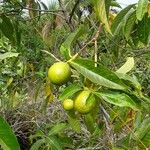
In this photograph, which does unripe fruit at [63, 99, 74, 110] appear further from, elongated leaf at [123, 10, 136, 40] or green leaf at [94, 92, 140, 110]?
elongated leaf at [123, 10, 136, 40]

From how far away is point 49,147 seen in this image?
176cm

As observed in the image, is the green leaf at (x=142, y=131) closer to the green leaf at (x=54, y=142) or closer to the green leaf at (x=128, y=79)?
the green leaf at (x=128, y=79)

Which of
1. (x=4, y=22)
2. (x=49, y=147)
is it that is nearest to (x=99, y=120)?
(x=49, y=147)

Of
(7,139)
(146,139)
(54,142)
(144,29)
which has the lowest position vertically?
(54,142)

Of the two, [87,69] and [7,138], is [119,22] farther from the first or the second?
[7,138]

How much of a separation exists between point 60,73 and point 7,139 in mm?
183

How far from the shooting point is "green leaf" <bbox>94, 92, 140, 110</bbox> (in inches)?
32.3

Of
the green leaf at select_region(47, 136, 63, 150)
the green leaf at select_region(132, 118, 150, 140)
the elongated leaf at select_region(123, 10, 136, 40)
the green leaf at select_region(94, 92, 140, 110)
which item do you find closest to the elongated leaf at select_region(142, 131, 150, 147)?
the green leaf at select_region(132, 118, 150, 140)

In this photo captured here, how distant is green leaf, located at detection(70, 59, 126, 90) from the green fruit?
0.05 m

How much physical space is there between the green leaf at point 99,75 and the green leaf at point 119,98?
4 centimetres

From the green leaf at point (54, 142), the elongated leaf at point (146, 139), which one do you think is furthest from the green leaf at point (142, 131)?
the green leaf at point (54, 142)

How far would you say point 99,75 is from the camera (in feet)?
2.63

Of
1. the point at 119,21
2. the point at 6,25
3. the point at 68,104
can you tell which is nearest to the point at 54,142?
the point at 6,25

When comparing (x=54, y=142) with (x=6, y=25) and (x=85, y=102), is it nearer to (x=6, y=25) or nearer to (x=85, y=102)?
(x=6, y=25)
